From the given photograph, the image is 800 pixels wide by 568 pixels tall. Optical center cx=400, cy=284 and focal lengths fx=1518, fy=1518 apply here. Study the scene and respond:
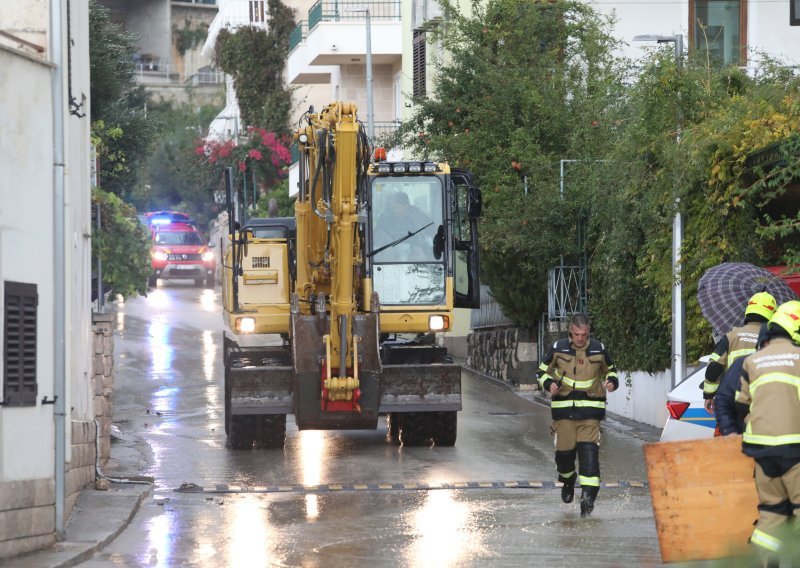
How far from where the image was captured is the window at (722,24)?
2773 centimetres

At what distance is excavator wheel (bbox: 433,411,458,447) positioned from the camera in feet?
58.4

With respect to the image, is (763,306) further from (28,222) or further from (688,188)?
(688,188)

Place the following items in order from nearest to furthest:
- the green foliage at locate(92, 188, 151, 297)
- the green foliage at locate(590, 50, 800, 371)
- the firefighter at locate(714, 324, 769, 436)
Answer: the firefighter at locate(714, 324, 769, 436) < the green foliage at locate(590, 50, 800, 371) < the green foliage at locate(92, 188, 151, 297)

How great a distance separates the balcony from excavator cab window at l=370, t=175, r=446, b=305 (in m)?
21.9

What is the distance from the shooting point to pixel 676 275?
17.8 meters

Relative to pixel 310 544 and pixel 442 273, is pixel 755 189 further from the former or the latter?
pixel 310 544

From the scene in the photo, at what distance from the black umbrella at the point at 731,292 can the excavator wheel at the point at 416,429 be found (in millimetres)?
5173

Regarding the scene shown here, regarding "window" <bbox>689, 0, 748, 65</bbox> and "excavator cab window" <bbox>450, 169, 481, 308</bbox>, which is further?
"window" <bbox>689, 0, 748, 65</bbox>

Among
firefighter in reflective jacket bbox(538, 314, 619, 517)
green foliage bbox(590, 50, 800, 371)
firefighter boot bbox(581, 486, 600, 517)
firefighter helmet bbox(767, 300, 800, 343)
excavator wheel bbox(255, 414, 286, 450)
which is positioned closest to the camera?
A: firefighter helmet bbox(767, 300, 800, 343)

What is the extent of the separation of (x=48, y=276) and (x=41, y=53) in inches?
62.2

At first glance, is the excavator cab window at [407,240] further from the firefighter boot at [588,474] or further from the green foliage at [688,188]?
the firefighter boot at [588,474]

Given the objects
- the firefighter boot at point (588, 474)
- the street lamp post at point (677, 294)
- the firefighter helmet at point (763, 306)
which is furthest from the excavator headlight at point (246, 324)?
the firefighter helmet at point (763, 306)

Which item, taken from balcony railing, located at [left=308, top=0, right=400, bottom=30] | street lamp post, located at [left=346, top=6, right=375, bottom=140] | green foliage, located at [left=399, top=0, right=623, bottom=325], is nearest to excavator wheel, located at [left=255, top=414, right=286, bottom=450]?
green foliage, located at [left=399, top=0, right=623, bottom=325]

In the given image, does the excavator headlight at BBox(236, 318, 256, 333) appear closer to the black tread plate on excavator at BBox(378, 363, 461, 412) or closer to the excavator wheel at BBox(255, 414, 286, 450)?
the excavator wheel at BBox(255, 414, 286, 450)
